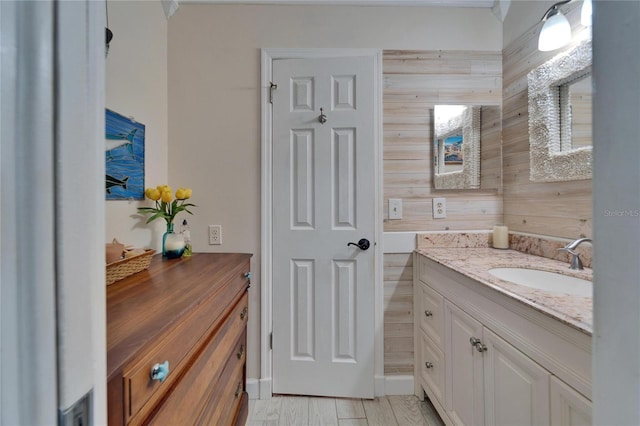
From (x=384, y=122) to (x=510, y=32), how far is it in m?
0.95

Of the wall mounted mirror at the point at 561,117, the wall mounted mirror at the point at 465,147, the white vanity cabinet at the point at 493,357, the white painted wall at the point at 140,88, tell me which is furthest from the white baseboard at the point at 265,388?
the wall mounted mirror at the point at 561,117

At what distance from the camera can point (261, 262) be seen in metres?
1.72

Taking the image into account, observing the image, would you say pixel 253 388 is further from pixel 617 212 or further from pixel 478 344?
pixel 617 212

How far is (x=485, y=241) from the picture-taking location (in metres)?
1.77

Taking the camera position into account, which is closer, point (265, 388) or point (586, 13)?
point (586, 13)

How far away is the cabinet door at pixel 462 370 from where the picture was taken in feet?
3.71

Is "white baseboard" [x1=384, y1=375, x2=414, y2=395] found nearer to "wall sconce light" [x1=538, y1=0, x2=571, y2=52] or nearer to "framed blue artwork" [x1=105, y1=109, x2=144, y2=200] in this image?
"framed blue artwork" [x1=105, y1=109, x2=144, y2=200]

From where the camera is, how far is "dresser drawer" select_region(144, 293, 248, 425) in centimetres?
73

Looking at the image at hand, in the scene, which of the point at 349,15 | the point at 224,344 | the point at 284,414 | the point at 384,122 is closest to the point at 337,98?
the point at 384,122

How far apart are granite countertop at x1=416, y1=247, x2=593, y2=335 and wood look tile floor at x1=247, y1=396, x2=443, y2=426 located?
3.02 feet

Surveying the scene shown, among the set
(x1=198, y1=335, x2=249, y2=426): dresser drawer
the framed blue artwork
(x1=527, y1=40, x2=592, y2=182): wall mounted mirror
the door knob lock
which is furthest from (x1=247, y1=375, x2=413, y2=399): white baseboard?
(x1=527, y1=40, x2=592, y2=182): wall mounted mirror

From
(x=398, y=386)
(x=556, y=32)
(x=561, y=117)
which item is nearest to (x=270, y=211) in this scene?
(x=398, y=386)

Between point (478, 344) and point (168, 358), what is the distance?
44.2 inches

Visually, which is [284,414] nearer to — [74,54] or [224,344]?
[224,344]
